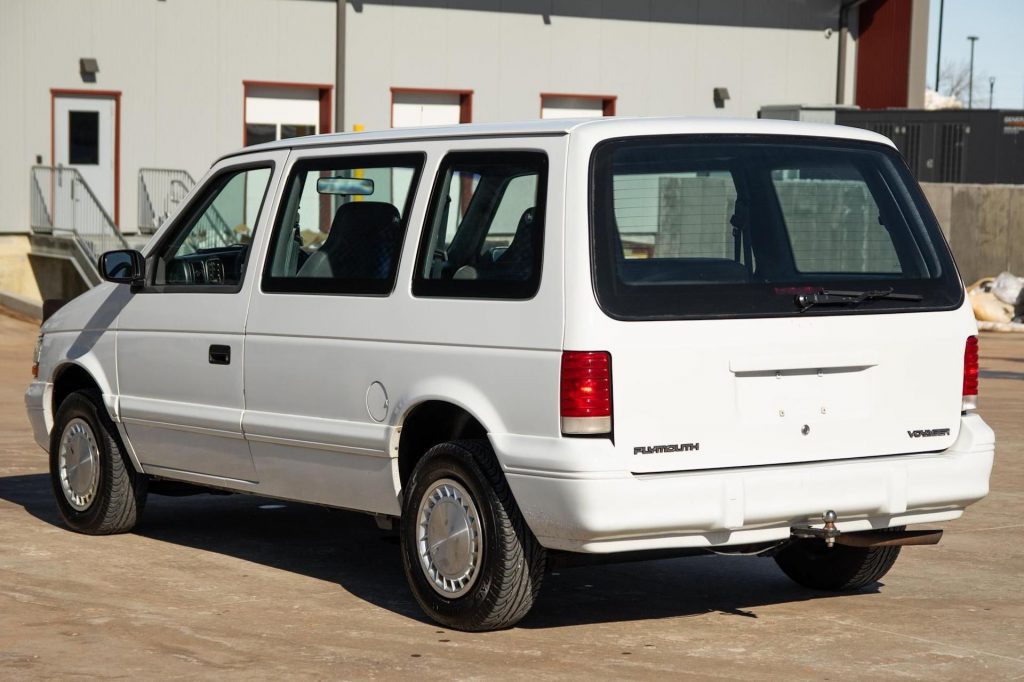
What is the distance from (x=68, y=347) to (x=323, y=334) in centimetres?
230

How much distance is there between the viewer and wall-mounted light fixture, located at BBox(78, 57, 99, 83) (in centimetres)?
3300

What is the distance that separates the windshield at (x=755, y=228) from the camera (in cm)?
634

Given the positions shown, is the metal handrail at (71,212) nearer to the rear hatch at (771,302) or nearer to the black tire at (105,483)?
the black tire at (105,483)

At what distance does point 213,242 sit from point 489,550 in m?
2.96

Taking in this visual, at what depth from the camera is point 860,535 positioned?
6.82 m

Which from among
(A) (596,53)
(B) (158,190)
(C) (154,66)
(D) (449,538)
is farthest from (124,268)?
(A) (596,53)

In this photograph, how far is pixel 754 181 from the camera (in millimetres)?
6727

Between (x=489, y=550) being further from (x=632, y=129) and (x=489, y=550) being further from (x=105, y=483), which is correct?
(x=105, y=483)

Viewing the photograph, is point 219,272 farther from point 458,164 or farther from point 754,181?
point 754,181

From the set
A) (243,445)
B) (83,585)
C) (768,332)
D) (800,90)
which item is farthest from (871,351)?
(800,90)

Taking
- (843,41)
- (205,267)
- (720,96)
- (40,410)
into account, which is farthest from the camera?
(843,41)

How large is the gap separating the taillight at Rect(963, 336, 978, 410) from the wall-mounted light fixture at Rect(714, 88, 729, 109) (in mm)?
32904

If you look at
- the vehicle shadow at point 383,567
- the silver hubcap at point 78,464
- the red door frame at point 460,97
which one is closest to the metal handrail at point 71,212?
the red door frame at point 460,97

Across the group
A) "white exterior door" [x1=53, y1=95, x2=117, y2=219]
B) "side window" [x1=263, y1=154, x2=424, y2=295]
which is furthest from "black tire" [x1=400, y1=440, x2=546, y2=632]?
"white exterior door" [x1=53, y1=95, x2=117, y2=219]
